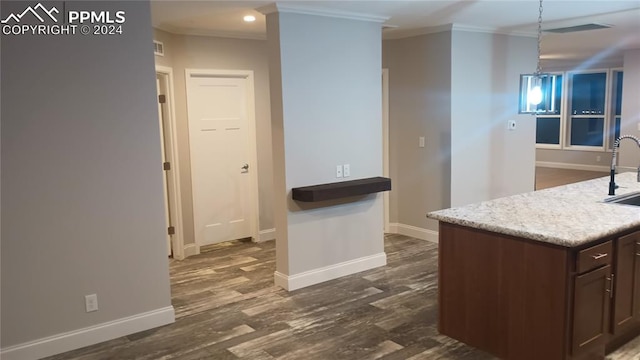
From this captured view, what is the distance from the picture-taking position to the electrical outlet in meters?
3.58

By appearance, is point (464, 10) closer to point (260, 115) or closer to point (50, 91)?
point (260, 115)

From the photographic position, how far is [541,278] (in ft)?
9.51

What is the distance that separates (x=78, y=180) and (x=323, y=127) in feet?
6.82

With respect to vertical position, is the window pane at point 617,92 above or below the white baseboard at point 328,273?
above

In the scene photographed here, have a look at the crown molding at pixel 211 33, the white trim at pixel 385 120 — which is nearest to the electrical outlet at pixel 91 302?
the crown molding at pixel 211 33

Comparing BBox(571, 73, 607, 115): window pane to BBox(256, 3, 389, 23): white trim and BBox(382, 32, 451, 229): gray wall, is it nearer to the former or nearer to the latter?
BBox(382, 32, 451, 229): gray wall

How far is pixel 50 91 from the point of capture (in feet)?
11.0

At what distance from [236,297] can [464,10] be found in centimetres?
325

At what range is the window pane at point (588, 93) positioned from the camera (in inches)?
447

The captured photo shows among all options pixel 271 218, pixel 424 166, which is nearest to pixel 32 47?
pixel 271 218

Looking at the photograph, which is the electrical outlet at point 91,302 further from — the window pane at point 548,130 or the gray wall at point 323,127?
the window pane at point 548,130

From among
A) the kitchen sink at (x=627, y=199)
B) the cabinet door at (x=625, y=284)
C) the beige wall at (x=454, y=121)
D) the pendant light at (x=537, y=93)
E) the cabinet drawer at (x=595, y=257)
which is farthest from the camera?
the beige wall at (x=454, y=121)

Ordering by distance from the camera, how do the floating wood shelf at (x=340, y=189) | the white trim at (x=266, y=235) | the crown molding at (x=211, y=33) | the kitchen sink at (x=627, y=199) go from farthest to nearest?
the white trim at (x=266, y=235), the crown molding at (x=211, y=33), the floating wood shelf at (x=340, y=189), the kitchen sink at (x=627, y=199)

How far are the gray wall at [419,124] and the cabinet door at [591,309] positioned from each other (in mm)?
2838
